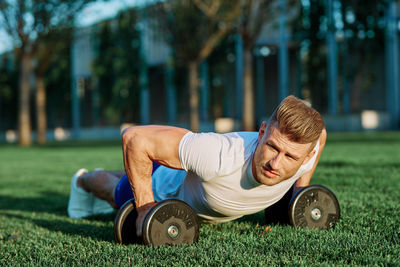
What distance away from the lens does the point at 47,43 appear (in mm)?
22922

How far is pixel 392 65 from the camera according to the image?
23312 millimetres

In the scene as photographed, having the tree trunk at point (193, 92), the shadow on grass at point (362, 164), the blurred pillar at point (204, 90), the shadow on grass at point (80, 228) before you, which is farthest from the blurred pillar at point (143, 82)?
the shadow on grass at point (80, 228)

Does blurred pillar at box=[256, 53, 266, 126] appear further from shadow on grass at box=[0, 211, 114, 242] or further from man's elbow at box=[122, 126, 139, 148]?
man's elbow at box=[122, 126, 139, 148]

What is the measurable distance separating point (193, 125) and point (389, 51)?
10.6 metres

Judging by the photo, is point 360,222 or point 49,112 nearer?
point 360,222

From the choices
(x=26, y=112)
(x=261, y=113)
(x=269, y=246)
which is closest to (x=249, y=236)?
(x=269, y=246)

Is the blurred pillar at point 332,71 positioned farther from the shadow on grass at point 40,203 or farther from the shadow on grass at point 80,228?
the shadow on grass at point 80,228

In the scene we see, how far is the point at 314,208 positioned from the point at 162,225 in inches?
45.5

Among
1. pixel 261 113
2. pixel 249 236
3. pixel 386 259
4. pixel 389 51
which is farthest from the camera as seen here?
pixel 261 113

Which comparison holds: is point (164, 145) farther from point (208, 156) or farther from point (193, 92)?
point (193, 92)

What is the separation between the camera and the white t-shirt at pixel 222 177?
2.76m

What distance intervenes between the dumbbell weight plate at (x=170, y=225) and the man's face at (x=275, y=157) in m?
0.52

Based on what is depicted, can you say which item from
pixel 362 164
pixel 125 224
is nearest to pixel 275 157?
pixel 125 224

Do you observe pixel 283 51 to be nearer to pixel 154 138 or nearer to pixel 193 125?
pixel 193 125
